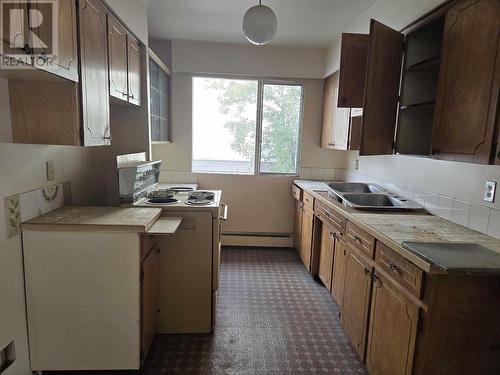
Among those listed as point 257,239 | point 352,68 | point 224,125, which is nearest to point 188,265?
point 352,68

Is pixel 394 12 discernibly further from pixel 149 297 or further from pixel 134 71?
pixel 149 297

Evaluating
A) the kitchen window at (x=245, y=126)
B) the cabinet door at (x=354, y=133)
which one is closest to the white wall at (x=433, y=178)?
the cabinet door at (x=354, y=133)

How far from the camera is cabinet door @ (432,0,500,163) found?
4.89 feet

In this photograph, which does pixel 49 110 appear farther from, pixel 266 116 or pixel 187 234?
pixel 266 116

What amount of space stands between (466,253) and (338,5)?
2.28 meters

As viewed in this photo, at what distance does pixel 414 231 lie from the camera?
180 cm

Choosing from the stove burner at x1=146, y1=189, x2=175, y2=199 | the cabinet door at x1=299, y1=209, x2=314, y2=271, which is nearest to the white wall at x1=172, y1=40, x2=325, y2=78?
the cabinet door at x1=299, y1=209, x2=314, y2=271

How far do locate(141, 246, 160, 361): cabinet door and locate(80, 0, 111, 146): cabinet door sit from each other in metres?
0.77

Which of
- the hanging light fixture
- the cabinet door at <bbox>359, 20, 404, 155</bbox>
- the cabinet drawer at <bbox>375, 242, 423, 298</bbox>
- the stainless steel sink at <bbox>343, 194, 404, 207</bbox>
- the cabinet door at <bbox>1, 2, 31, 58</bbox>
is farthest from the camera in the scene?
the stainless steel sink at <bbox>343, 194, 404, 207</bbox>

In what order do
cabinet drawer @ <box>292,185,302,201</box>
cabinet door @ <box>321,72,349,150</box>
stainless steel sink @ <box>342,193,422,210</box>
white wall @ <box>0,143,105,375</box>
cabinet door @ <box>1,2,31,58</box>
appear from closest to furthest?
cabinet door @ <box>1,2,31,58</box>
white wall @ <box>0,143,105,375</box>
stainless steel sink @ <box>342,193,422,210</box>
cabinet door @ <box>321,72,349,150</box>
cabinet drawer @ <box>292,185,302,201</box>

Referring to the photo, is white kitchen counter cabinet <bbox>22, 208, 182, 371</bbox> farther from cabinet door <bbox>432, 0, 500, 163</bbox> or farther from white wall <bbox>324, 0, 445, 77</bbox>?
white wall <bbox>324, 0, 445, 77</bbox>

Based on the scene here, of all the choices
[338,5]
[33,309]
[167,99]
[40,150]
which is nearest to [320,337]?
[33,309]

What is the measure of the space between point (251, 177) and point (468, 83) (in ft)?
9.22

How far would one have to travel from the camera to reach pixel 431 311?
1.36 m
